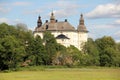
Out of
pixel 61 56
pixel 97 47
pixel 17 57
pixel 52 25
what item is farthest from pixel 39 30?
pixel 17 57

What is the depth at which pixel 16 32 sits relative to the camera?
379ft

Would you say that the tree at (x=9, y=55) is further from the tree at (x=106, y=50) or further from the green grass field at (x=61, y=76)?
the tree at (x=106, y=50)

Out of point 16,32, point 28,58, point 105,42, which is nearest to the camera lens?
point 28,58

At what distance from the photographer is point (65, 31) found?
517 ft

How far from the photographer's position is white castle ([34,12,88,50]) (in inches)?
6112

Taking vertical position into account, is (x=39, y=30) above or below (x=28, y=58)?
above

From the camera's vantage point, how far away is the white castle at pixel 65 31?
15525 centimetres

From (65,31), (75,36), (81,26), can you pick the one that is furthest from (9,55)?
(81,26)

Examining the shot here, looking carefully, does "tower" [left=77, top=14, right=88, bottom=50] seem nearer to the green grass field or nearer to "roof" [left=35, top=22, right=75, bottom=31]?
"roof" [left=35, top=22, right=75, bottom=31]

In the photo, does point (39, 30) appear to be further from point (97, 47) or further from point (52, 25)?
point (97, 47)

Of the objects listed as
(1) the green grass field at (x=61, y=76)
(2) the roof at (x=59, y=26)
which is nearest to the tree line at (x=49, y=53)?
(2) the roof at (x=59, y=26)

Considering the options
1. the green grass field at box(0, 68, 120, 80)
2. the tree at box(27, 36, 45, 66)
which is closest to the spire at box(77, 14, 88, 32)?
the tree at box(27, 36, 45, 66)

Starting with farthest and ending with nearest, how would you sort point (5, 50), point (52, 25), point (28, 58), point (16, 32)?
1. point (52, 25)
2. point (16, 32)
3. point (28, 58)
4. point (5, 50)

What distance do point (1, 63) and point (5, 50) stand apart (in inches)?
115
